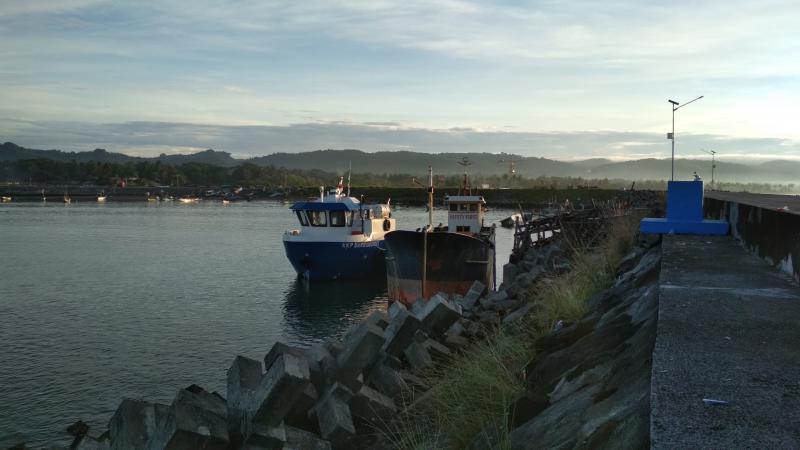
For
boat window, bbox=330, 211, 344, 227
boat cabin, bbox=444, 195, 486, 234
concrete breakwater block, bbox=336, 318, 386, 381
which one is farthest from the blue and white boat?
concrete breakwater block, bbox=336, 318, 386, 381

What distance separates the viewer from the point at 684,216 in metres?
12.8

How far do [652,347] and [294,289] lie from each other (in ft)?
99.5

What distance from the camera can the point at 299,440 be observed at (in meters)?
6.70

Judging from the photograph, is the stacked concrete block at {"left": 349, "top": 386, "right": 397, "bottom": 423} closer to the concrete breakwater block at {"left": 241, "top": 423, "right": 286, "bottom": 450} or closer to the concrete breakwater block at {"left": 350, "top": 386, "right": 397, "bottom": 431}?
the concrete breakwater block at {"left": 350, "top": 386, "right": 397, "bottom": 431}

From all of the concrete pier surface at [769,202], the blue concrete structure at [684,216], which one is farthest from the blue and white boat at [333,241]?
the blue concrete structure at [684,216]

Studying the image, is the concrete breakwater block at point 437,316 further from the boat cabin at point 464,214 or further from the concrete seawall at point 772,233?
the boat cabin at point 464,214

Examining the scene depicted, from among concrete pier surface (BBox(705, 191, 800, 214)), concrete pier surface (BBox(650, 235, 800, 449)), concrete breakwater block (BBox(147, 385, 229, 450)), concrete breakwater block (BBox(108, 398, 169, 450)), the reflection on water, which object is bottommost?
the reflection on water

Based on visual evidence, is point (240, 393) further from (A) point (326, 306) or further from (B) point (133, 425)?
(A) point (326, 306)

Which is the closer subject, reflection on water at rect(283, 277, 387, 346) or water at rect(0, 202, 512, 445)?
water at rect(0, 202, 512, 445)

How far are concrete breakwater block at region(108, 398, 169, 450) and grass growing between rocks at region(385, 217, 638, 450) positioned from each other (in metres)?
2.43

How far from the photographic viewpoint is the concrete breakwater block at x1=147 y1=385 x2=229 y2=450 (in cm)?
577

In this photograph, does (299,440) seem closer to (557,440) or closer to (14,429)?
(557,440)

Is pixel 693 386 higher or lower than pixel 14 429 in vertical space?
higher

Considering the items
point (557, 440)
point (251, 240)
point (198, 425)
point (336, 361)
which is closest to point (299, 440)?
point (198, 425)
